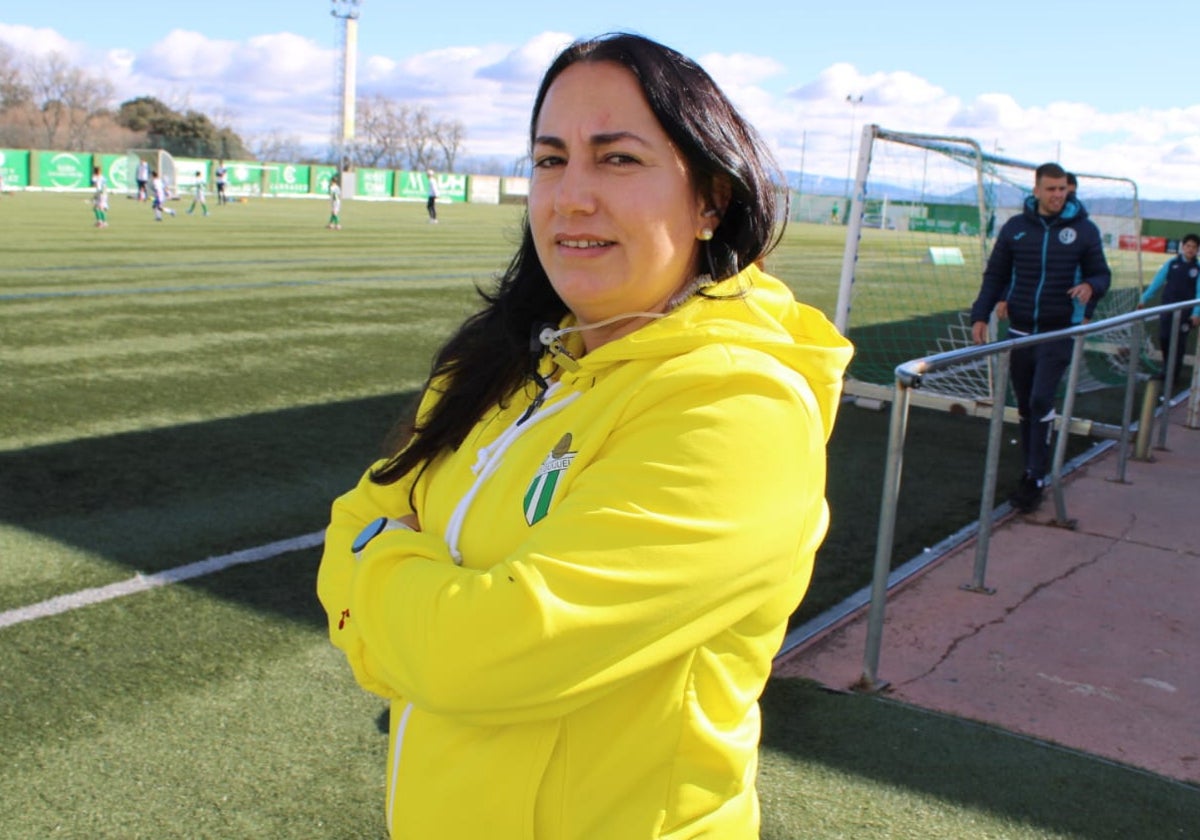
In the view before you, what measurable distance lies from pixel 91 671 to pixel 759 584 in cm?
346

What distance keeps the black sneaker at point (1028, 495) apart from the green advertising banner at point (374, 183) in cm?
5874

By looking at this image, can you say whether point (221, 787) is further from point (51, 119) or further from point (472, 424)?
point (51, 119)

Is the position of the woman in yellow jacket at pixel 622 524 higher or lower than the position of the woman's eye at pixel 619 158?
lower

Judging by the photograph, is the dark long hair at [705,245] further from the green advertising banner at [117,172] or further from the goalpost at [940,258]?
the green advertising banner at [117,172]

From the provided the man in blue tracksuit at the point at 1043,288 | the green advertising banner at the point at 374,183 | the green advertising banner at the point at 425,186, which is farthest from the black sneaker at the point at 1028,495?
the green advertising banner at the point at 425,186

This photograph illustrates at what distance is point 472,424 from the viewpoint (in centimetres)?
175

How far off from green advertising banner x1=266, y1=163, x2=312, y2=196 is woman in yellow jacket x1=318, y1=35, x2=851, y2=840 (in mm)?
60151

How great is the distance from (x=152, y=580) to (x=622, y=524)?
4.27 m

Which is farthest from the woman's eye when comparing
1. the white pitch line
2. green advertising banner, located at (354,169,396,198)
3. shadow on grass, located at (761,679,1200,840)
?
green advertising banner, located at (354,169,396,198)

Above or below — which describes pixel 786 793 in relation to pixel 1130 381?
below

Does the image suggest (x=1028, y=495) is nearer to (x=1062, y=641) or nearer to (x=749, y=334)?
(x=1062, y=641)

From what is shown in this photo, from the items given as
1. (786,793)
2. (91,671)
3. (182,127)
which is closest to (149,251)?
(91,671)

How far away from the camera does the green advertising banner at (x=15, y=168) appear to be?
46.1m

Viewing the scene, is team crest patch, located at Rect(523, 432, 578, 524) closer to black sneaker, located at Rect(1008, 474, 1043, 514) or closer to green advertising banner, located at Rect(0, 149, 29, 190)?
black sneaker, located at Rect(1008, 474, 1043, 514)
